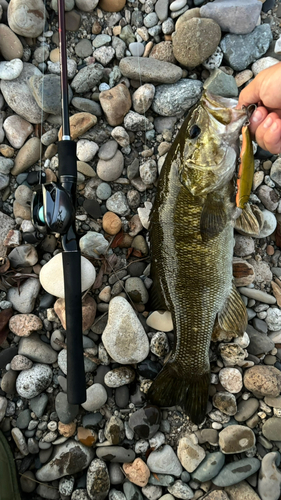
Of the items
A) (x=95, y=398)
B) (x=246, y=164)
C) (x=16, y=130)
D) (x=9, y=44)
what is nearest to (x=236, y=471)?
(x=95, y=398)

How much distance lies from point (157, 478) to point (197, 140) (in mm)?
2293

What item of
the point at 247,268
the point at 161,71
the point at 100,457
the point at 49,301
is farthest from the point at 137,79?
the point at 100,457

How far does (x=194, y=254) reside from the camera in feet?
7.00

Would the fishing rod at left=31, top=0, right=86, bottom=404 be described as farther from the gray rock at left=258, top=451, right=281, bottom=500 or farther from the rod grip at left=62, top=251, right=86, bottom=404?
the gray rock at left=258, top=451, right=281, bottom=500

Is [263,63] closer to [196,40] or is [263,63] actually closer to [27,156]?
[196,40]

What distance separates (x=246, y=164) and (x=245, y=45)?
4.31 ft

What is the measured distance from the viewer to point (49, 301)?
93.2 inches

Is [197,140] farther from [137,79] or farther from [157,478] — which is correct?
[157,478]

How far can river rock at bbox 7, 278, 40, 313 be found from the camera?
2.34 m

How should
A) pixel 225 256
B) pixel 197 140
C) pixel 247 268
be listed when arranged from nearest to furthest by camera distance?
pixel 197 140
pixel 225 256
pixel 247 268

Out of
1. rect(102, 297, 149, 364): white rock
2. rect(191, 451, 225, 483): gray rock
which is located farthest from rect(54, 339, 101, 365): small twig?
rect(191, 451, 225, 483): gray rock

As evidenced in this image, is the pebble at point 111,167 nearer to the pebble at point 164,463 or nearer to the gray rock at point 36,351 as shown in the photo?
the gray rock at point 36,351

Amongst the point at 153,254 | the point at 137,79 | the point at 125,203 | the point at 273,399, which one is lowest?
the point at 273,399

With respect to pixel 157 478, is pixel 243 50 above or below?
above
